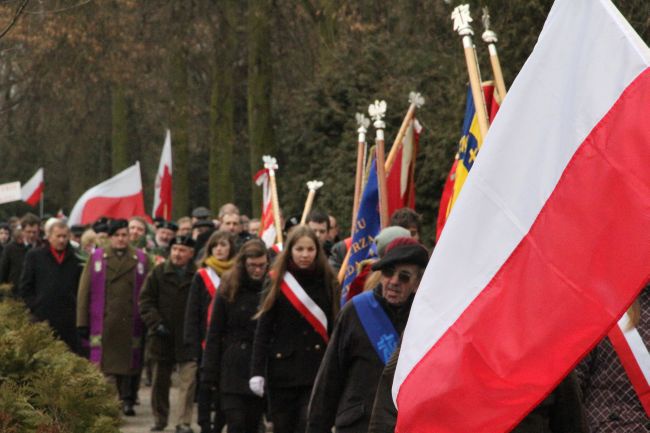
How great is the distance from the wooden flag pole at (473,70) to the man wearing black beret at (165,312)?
19.1 feet

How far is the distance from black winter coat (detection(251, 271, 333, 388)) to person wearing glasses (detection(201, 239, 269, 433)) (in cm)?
97

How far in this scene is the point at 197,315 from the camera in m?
13.6

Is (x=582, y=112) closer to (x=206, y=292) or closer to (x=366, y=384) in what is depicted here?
(x=366, y=384)

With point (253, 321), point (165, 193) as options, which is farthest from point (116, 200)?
point (253, 321)

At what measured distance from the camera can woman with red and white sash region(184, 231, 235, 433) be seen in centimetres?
1334

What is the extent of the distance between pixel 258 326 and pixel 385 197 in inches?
63.3

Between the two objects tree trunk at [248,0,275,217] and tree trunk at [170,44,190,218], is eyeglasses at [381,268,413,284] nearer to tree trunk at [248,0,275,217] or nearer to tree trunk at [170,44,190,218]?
tree trunk at [248,0,275,217]

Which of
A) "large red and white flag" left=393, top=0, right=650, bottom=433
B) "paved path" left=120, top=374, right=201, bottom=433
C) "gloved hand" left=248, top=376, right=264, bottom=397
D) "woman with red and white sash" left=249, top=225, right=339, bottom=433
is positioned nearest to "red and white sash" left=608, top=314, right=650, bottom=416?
"large red and white flag" left=393, top=0, right=650, bottom=433

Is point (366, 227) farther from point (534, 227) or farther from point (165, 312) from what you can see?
point (534, 227)

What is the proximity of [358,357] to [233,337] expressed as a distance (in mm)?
4276

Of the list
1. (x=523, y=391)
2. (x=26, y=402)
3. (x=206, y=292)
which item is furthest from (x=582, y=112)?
(x=206, y=292)

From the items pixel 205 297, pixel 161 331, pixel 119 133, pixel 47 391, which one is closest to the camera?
pixel 47 391

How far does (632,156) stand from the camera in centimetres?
503

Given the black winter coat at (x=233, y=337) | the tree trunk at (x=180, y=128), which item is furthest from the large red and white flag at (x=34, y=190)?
the black winter coat at (x=233, y=337)
